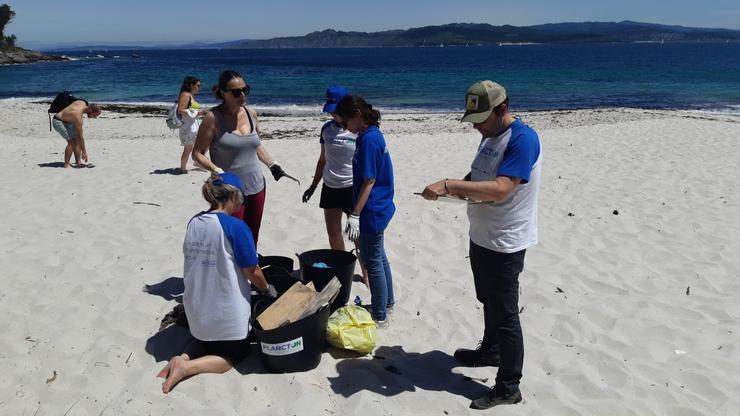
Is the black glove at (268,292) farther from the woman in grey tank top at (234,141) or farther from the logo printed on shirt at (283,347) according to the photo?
the woman in grey tank top at (234,141)

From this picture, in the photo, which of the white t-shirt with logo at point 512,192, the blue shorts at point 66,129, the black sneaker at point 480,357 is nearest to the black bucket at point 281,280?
the black sneaker at point 480,357

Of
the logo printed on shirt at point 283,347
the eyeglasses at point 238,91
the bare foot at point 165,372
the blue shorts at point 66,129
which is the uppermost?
the eyeglasses at point 238,91

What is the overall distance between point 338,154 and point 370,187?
0.96 m

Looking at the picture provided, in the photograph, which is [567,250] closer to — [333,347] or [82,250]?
[333,347]

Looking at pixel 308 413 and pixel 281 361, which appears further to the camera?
pixel 281 361

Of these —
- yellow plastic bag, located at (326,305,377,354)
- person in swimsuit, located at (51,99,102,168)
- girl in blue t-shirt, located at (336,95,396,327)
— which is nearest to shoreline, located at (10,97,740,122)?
person in swimsuit, located at (51,99,102,168)

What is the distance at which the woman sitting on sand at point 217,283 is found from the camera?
332 centimetres

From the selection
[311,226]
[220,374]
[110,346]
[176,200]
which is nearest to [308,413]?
[220,374]

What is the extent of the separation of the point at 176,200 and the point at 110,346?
4004 mm

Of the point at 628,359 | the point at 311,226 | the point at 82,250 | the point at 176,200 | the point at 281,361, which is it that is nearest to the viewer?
the point at 281,361

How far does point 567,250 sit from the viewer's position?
582cm

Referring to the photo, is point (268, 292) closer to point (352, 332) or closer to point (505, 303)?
point (352, 332)

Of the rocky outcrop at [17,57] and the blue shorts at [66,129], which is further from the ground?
the rocky outcrop at [17,57]

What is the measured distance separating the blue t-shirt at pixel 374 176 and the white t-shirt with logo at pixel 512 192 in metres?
0.87
